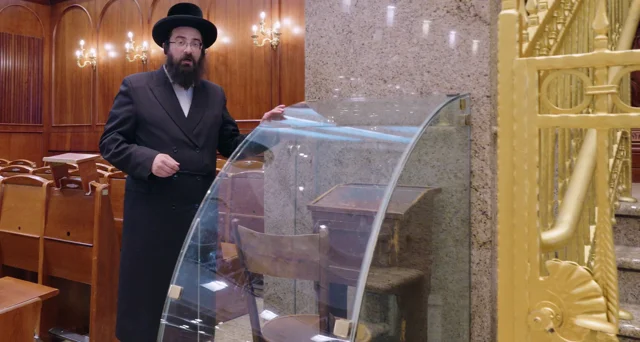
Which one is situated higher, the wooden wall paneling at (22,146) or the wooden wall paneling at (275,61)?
the wooden wall paneling at (275,61)

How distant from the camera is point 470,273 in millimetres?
1802

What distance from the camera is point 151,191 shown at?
2143 mm

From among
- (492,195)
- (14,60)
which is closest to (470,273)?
(492,195)

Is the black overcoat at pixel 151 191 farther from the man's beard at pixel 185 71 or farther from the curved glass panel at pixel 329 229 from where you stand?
the curved glass panel at pixel 329 229

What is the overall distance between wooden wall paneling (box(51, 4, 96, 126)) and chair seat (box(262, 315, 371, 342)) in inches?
353

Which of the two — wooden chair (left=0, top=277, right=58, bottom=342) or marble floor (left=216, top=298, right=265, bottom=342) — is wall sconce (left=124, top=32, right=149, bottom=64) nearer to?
wooden chair (left=0, top=277, right=58, bottom=342)

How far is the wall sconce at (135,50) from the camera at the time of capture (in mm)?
8367

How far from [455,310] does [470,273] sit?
6.0 inches

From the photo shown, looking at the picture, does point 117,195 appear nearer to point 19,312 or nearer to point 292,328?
point 19,312

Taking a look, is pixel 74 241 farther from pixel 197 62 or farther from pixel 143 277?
pixel 197 62

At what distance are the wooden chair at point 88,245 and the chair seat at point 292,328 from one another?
162 centimetres

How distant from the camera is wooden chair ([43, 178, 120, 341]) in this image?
2.69 meters

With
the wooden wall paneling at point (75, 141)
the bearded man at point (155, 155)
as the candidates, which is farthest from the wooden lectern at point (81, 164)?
the wooden wall paneling at point (75, 141)

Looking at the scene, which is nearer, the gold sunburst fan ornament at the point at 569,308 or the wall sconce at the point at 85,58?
the gold sunburst fan ornament at the point at 569,308
